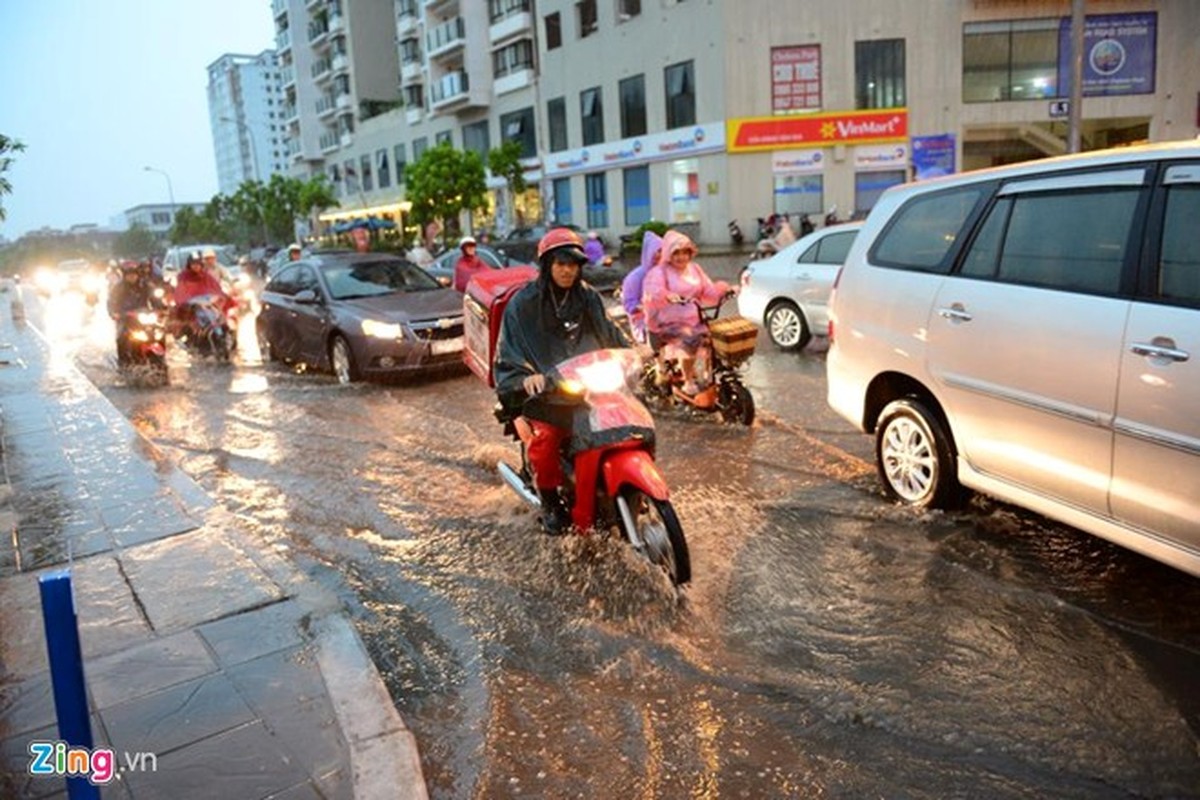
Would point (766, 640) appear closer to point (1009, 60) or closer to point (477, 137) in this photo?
point (1009, 60)

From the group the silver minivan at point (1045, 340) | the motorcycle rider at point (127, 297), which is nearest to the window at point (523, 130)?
the motorcycle rider at point (127, 297)

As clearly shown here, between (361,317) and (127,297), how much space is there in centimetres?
452

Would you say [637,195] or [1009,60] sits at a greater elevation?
[1009,60]

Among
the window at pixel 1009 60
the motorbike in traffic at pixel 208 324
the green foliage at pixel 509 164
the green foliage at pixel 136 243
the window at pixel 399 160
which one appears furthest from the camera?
the green foliage at pixel 136 243

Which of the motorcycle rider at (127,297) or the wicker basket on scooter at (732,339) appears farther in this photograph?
the motorcycle rider at (127,297)

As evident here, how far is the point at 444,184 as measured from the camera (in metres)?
36.3

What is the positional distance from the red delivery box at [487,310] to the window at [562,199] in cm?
3642

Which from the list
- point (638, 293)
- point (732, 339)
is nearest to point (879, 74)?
point (638, 293)

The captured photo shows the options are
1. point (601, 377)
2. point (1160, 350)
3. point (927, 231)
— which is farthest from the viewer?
point (927, 231)

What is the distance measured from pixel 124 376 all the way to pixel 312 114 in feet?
218

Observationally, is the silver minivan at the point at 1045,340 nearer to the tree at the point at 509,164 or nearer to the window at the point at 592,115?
the tree at the point at 509,164

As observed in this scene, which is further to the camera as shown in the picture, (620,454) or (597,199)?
(597,199)

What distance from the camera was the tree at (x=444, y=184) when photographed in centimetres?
3631

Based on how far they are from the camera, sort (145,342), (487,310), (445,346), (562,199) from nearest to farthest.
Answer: (487,310), (445,346), (145,342), (562,199)
